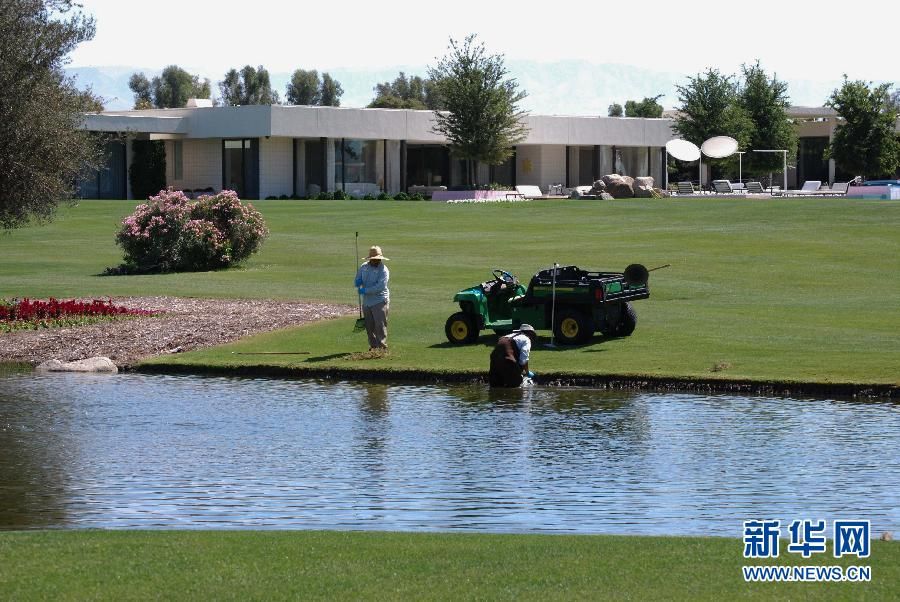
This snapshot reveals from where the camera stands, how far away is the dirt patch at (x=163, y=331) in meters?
26.2

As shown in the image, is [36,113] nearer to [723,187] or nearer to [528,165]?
[723,187]

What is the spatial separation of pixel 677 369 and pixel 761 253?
20582 millimetres

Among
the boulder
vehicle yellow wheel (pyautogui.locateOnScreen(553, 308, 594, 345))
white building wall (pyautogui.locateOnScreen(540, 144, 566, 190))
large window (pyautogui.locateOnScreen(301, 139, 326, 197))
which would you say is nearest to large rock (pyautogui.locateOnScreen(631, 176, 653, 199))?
the boulder

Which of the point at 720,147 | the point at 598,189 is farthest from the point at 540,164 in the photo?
the point at 598,189

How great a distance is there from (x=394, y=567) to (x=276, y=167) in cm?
6688

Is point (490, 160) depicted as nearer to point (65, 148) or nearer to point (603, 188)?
point (603, 188)

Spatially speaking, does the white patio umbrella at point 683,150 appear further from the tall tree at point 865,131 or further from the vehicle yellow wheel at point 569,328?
the vehicle yellow wheel at point 569,328

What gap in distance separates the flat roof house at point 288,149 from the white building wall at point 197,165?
0.06 m

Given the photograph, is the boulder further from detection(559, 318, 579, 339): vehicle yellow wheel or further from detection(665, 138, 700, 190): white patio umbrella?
detection(559, 318, 579, 339): vehicle yellow wheel

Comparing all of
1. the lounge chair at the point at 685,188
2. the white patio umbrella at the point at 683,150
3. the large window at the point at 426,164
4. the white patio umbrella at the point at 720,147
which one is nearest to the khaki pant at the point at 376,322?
the white patio umbrella at the point at 720,147

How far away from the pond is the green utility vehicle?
278 cm

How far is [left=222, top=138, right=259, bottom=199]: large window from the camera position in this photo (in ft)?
245

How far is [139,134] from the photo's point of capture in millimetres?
74812

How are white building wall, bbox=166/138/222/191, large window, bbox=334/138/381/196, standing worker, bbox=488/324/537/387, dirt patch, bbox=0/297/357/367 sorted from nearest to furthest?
1. standing worker, bbox=488/324/537/387
2. dirt patch, bbox=0/297/357/367
3. white building wall, bbox=166/138/222/191
4. large window, bbox=334/138/381/196
